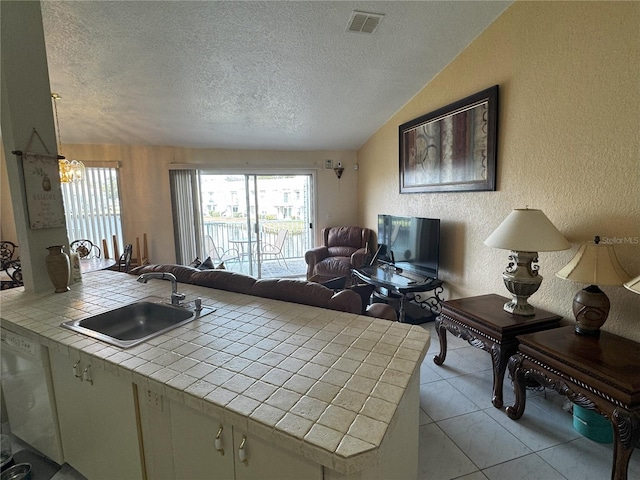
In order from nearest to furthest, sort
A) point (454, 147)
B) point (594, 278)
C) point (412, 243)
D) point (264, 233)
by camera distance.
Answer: point (594, 278) < point (454, 147) < point (412, 243) < point (264, 233)

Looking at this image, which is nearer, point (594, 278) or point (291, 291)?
point (594, 278)

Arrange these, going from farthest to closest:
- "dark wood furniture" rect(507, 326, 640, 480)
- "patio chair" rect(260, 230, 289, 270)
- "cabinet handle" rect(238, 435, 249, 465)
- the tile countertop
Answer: "patio chair" rect(260, 230, 289, 270), "dark wood furniture" rect(507, 326, 640, 480), "cabinet handle" rect(238, 435, 249, 465), the tile countertop

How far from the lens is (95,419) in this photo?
1.49 metres

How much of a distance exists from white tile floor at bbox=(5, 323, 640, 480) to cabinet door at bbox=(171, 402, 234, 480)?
1044 millimetres

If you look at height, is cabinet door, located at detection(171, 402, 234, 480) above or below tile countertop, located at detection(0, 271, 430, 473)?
below

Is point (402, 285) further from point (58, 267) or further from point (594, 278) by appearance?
point (58, 267)

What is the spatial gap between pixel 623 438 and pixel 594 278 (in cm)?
81

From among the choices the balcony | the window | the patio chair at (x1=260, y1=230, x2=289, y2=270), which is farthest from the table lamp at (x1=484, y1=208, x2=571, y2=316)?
the window

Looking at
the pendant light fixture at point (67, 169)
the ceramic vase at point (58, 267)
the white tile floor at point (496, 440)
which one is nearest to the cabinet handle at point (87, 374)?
the ceramic vase at point (58, 267)

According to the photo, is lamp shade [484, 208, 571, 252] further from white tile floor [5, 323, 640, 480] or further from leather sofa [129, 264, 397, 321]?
white tile floor [5, 323, 640, 480]

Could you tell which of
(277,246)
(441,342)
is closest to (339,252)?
(277,246)

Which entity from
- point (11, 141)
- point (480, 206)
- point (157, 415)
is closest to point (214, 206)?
point (11, 141)

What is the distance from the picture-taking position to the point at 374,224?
5.66 m

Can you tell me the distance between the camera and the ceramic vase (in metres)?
2.14
